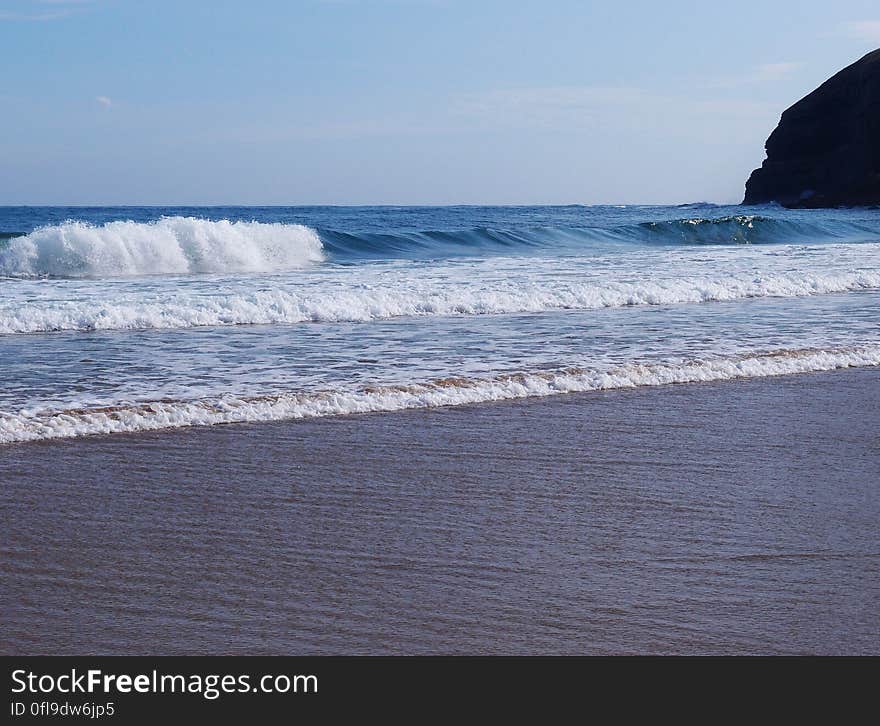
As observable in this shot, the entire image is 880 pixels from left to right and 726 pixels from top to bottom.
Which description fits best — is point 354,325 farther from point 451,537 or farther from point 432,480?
point 451,537

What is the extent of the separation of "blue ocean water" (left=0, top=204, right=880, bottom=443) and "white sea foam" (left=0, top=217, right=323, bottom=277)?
41mm

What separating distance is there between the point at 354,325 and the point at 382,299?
1.46 metres

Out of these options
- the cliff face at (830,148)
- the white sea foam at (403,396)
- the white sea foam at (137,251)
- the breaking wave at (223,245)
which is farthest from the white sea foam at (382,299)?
the cliff face at (830,148)

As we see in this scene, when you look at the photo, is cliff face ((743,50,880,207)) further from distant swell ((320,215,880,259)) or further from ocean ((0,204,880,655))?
ocean ((0,204,880,655))

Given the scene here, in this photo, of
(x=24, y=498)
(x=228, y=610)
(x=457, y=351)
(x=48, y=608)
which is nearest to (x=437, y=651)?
(x=228, y=610)

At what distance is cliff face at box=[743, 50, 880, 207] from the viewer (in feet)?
224

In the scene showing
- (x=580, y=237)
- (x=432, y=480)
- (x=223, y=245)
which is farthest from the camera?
(x=580, y=237)

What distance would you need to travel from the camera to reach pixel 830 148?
7550 centimetres

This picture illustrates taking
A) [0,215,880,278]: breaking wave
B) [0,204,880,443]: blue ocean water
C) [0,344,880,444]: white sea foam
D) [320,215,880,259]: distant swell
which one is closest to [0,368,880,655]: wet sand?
[0,344,880,444]: white sea foam

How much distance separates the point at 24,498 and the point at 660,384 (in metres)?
4.51

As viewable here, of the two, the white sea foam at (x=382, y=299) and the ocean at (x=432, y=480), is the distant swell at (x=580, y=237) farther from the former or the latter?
the ocean at (x=432, y=480)

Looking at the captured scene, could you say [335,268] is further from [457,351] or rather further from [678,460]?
[678,460]

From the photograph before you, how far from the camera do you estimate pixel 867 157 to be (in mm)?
68188

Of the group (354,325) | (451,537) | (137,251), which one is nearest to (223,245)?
(137,251)
